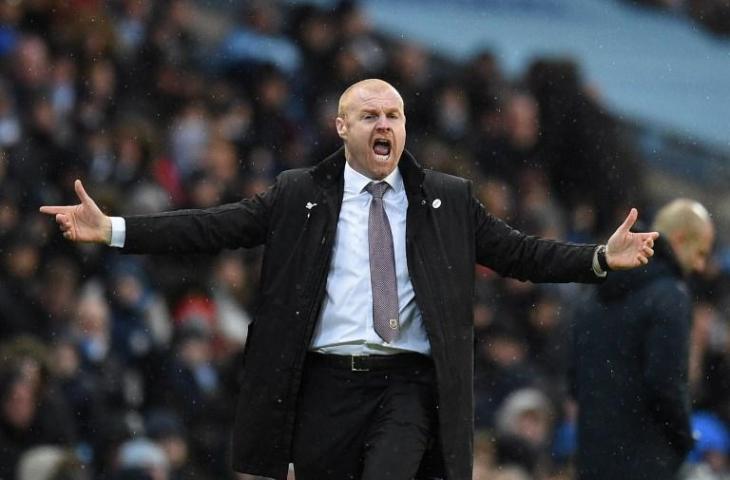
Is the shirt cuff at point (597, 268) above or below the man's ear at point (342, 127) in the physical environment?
below

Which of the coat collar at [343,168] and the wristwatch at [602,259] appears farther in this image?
the coat collar at [343,168]

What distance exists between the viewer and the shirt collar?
7496 millimetres

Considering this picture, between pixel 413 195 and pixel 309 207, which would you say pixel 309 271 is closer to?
pixel 309 207

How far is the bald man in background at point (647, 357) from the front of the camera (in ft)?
28.1

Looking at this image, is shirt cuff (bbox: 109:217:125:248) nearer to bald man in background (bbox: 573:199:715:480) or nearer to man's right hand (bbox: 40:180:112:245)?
man's right hand (bbox: 40:180:112:245)

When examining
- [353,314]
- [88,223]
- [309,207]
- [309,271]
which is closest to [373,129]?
[309,207]

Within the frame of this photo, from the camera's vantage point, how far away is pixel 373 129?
7.48 meters

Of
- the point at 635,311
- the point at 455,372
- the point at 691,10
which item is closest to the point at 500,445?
the point at 635,311

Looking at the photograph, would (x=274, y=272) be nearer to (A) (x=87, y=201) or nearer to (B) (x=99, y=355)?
(A) (x=87, y=201)

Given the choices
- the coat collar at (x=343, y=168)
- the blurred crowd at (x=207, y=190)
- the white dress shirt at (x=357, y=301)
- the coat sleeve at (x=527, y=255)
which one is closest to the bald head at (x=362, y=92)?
the coat collar at (x=343, y=168)

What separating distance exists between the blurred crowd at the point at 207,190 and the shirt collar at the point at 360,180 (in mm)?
3064

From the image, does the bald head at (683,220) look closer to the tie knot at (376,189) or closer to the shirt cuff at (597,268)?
the shirt cuff at (597,268)

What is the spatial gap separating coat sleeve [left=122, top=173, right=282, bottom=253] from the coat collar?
17cm

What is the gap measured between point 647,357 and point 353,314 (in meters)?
1.91
